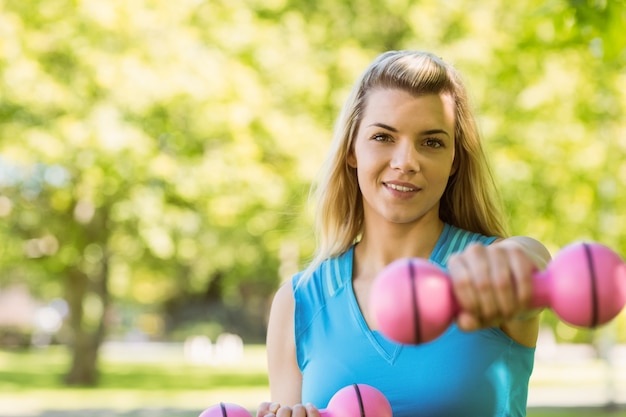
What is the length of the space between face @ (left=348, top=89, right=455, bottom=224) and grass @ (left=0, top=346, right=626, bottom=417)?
11925 mm

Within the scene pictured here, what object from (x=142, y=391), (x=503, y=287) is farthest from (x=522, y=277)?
(x=142, y=391)

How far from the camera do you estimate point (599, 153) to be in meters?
14.0

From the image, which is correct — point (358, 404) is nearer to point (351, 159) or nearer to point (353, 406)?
point (353, 406)

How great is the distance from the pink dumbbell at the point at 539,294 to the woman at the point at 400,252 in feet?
1.68

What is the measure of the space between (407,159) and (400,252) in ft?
1.33

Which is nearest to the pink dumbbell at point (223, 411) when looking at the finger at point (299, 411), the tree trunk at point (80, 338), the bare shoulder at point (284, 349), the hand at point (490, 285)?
the finger at point (299, 411)

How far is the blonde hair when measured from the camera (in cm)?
237

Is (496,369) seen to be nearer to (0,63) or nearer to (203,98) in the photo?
(203,98)

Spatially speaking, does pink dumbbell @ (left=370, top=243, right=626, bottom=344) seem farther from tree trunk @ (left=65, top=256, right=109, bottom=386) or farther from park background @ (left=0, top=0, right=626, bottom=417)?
tree trunk @ (left=65, top=256, right=109, bottom=386)

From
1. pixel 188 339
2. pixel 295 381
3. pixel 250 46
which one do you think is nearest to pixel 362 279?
pixel 295 381

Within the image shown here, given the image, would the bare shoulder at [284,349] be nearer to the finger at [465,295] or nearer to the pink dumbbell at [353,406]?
the pink dumbbell at [353,406]

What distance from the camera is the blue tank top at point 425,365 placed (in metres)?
2.24

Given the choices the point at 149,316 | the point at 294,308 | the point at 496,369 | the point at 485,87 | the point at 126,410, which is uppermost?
the point at 149,316

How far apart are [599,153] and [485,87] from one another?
208 centimetres
